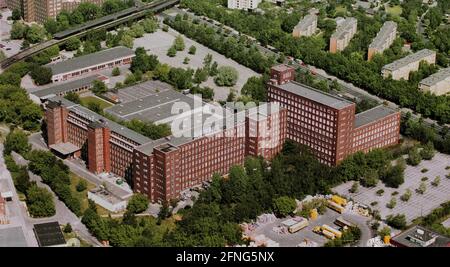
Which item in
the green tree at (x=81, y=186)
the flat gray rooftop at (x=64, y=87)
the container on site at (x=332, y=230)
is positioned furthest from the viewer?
the flat gray rooftop at (x=64, y=87)

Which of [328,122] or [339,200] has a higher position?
[328,122]

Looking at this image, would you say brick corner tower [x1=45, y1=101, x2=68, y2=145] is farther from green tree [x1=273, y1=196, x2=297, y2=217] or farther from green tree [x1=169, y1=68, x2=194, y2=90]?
green tree [x1=273, y1=196, x2=297, y2=217]

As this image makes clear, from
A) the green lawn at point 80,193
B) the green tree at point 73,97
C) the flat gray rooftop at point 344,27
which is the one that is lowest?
the green lawn at point 80,193

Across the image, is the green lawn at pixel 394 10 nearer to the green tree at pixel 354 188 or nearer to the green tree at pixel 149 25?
the green tree at pixel 149 25

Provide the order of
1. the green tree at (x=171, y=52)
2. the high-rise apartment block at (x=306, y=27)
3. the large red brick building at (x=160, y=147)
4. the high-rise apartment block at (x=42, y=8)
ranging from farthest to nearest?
the high-rise apartment block at (x=42, y=8) < the high-rise apartment block at (x=306, y=27) < the green tree at (x=171, y=52) < the large red brick building at (x=160, y=147)

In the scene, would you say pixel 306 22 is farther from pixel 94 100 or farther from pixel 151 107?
pixel 94 100

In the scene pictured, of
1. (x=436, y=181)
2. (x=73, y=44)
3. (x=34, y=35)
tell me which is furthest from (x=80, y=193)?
(x=34, y=35)

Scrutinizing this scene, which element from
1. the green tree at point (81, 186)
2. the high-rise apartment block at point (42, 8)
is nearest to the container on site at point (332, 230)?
the green tree at point (81, 186)

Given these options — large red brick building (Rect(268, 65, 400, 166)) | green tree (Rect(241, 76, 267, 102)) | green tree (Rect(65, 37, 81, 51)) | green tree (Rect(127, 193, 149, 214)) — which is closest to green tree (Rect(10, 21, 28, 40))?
green tree (Rect(65, 37, 81, 51))
